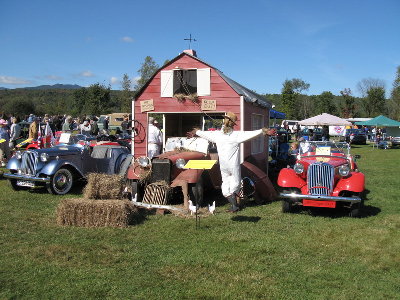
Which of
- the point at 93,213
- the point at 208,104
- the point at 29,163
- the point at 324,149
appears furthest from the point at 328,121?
the point at 93,213

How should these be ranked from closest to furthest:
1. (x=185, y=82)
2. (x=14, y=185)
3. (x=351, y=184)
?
(x=351, y=184)
(x=14, y=185)
(x=185, y=82)

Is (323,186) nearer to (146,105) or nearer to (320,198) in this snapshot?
(320,198)

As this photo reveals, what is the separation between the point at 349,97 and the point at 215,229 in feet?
217

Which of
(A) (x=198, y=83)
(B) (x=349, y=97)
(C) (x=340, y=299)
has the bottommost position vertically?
(C) (x=340, y=299)

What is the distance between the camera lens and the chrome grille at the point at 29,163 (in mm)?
9570

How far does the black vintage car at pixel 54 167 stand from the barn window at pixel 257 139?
385cm

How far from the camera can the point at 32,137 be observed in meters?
15.6

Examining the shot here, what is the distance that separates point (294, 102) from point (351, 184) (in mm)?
60546

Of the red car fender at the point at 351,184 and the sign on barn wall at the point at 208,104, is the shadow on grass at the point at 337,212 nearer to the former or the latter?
the red car fender at the point at 351,184

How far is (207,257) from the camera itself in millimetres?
5125

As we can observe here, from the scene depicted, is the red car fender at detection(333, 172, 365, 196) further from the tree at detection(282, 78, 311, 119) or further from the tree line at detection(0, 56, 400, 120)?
the tree at detection(282, 78, 311, 119)

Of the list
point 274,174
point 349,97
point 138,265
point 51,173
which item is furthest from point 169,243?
point 349,97

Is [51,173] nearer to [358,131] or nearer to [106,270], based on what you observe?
[106,270]

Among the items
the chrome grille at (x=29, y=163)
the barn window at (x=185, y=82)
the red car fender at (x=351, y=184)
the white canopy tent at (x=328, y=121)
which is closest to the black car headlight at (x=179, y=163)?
the red car fender at (x=351, y=184)
